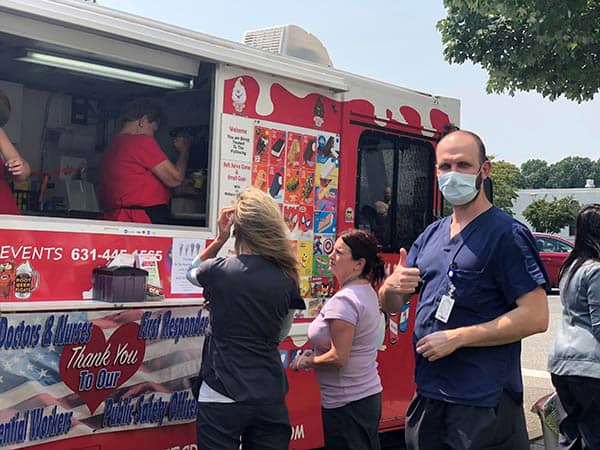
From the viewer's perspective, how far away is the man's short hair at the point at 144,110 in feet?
15.4

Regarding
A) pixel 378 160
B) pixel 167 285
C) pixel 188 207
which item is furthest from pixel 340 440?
pixel 378 160

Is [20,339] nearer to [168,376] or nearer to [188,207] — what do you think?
[168,376]

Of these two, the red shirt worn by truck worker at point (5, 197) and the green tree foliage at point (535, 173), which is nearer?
the red shirt worn by truck worker at point (5, 197)

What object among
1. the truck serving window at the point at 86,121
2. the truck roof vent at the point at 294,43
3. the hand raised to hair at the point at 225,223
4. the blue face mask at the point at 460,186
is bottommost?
the hand raised to hair at the point at 225,223

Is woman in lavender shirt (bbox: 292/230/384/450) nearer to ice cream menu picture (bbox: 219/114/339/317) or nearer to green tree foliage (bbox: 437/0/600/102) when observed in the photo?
ice cream menu picture (bbox: 219/114/339/317)

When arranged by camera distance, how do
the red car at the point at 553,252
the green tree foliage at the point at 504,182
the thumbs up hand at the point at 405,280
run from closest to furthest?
1. the thumbs up hand at the point at 405,280
2. the red car at the point at 553,252
3. the green tree foliage at the point at 504,182

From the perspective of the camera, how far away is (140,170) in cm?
454

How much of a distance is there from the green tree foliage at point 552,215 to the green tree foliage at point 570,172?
67.0 meters

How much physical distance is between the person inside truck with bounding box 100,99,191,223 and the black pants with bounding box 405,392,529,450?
200cm

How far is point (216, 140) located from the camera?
4406mm

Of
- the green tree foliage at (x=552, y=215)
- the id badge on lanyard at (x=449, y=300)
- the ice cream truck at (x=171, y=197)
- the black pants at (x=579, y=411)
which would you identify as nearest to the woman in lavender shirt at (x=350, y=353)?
the ice cream truck at (x=171, y=197)

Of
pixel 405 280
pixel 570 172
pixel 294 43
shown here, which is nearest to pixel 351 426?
pixel 405 280

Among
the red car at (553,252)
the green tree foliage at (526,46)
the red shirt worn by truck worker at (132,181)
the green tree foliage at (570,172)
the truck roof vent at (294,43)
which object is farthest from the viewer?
the green tree foliage at (570,172)

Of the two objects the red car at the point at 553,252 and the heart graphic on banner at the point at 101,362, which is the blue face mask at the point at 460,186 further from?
the red car at the point at 553,252
